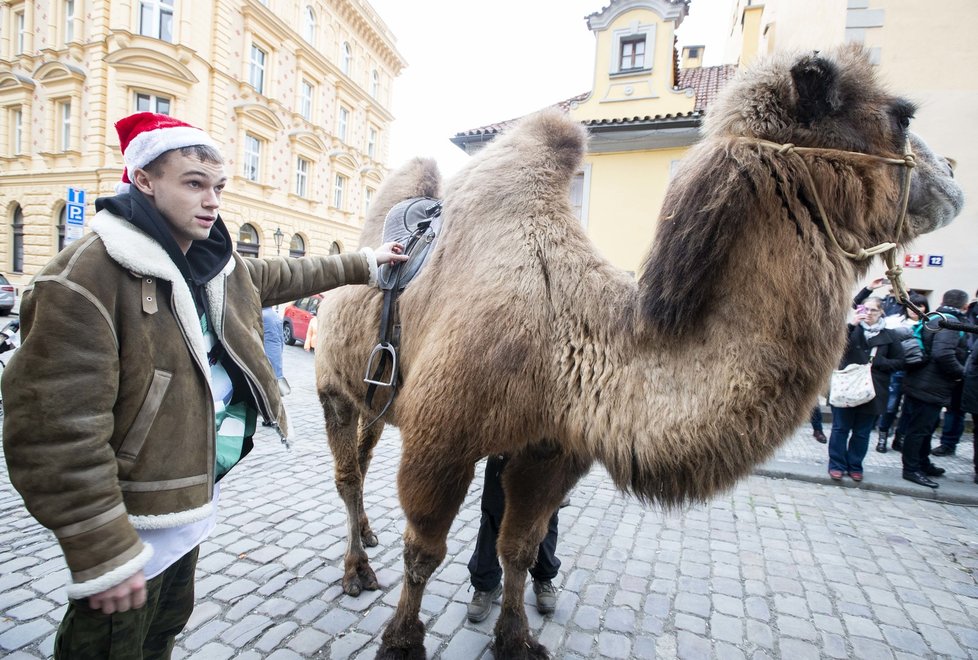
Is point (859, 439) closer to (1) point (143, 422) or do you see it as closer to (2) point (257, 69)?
(1) point (143, 422)

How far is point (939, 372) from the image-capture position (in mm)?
6254

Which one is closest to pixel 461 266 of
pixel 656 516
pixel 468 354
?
pixel 468 354

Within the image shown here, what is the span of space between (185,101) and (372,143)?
47.9 feet

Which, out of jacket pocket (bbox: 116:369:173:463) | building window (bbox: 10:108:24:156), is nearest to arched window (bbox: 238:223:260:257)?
building window (bbox: 10:108:24:156)

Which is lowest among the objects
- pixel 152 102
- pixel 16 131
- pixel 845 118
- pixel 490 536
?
pixel 490 536

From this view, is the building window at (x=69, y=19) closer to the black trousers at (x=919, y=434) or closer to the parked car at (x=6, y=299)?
the parked car at (x=6, y=299)

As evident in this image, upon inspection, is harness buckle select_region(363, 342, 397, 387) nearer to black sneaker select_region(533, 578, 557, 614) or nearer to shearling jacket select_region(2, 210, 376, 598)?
shearling jacket select_region(2, 210, 376, 598)

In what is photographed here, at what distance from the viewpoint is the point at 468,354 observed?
208 centimetres

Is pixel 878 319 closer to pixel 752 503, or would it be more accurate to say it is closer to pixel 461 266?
pixel 752 503

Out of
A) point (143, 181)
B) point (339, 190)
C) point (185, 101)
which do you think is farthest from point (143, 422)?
point (339, 190)

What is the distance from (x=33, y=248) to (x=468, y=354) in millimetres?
30042

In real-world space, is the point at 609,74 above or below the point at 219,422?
above

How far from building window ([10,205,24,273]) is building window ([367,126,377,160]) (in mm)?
18618

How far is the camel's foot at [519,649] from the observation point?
2705mm
